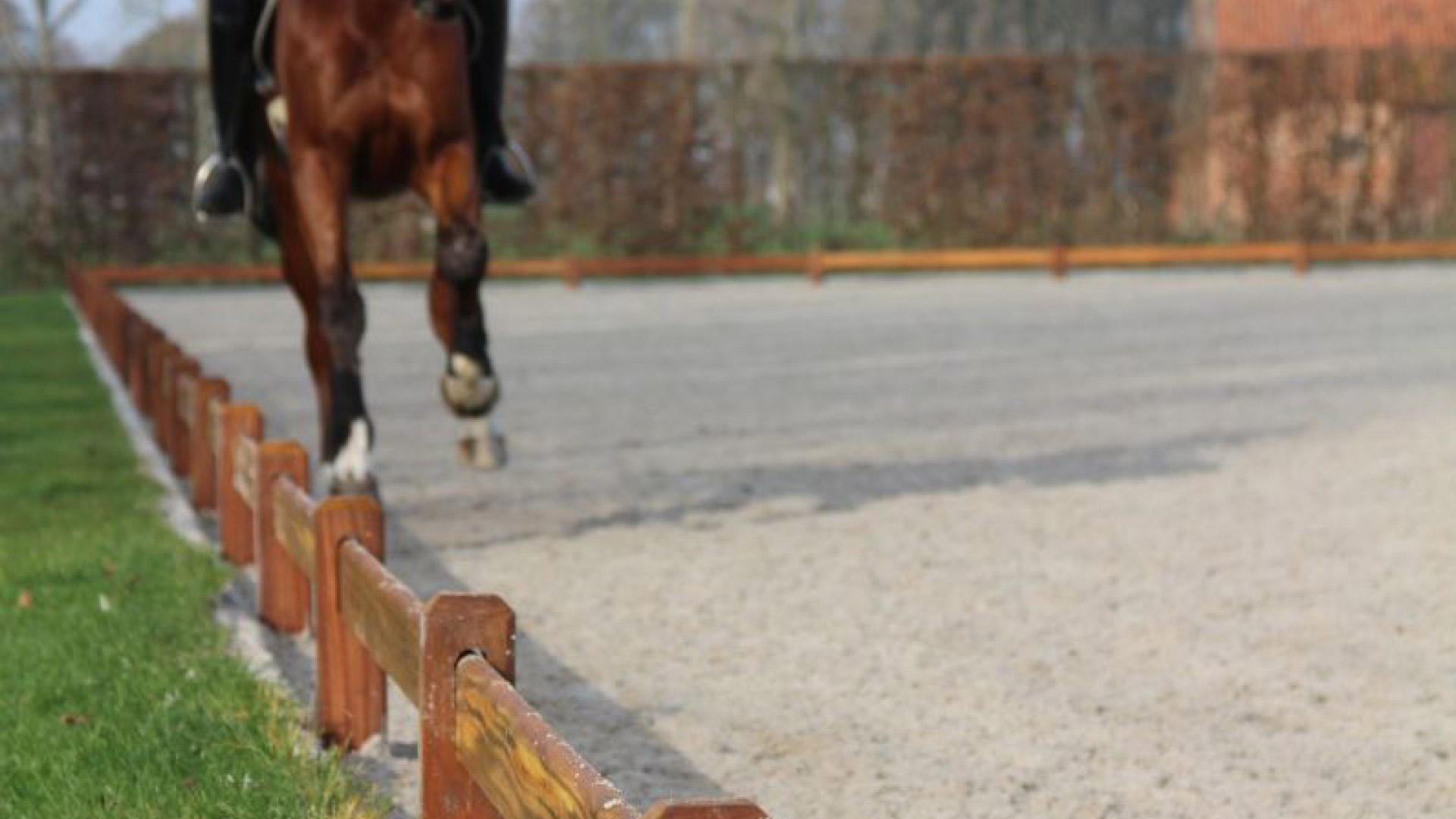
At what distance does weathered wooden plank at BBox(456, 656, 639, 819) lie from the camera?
2889 millimetres

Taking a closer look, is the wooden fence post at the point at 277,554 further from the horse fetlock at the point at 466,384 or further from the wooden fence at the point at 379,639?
the horse fetlock at the point at 466,384

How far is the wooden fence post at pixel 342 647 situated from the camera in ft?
16.2

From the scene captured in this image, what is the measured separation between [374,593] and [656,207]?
2458cm

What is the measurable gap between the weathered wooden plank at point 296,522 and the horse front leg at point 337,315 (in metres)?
1.15

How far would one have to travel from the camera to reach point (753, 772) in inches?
193

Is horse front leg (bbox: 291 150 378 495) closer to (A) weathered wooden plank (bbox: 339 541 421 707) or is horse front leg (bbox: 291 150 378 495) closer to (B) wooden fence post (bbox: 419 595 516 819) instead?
(A) weathered wooden plank (bbox: 339 541 421 707)

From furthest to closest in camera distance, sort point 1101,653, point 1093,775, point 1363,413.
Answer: point 1363,413 → point 1101,653 → point 1093,775

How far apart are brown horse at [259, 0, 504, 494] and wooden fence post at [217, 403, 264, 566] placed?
314 mm

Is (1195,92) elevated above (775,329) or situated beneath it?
elevated above

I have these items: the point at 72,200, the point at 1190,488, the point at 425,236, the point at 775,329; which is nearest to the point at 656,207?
the point at 425,236

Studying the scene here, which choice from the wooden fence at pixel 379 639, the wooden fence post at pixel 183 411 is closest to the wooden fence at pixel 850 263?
the wooden fence post at pixel 183 411

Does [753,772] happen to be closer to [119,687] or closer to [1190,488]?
[119,687]

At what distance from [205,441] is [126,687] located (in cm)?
314

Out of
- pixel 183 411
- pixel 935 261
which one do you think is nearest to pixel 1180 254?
pixel 935 261
